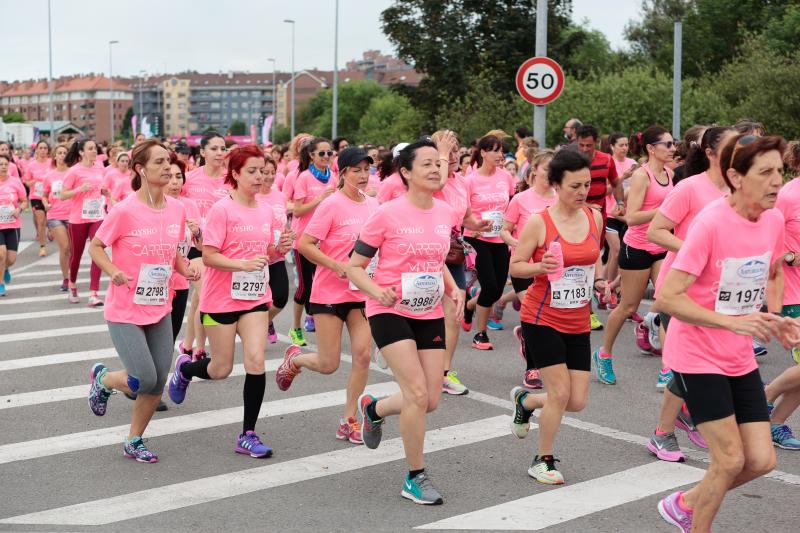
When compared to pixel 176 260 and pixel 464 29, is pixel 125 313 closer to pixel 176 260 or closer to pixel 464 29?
pixel 176 260

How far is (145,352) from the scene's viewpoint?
→ 6.44 meters

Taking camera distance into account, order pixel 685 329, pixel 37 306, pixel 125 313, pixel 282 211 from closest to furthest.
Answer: pixel 685 329, pixel 125 313, pixel 282 211, pixel 37 306

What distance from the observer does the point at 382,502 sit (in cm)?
584

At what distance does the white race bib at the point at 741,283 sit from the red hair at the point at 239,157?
3.37m

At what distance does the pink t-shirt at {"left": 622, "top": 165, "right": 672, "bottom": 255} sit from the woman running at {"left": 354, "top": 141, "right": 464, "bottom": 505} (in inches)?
133

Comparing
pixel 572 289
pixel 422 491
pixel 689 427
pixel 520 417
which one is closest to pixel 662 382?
pixel 689 427

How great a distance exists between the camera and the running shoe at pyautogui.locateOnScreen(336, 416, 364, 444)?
7.15 meters

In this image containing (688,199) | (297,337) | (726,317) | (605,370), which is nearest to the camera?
(726,317)

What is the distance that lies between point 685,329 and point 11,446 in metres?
4.52

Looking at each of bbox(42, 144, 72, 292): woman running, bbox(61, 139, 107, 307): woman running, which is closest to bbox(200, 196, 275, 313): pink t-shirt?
bbox(61, 139, 107, 307): woman running

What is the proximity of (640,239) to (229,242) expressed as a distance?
149 inches

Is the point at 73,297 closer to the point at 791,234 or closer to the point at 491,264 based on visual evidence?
the point at 491,264

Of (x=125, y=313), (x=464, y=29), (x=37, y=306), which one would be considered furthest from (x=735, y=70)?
(x=125, y=313)

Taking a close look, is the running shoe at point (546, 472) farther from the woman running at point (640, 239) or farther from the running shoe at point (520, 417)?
the woman running at point (640, 239)
